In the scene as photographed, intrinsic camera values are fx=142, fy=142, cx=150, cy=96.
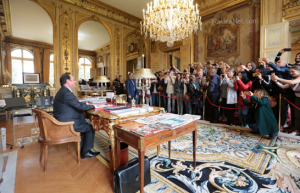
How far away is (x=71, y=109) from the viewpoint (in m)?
2.28

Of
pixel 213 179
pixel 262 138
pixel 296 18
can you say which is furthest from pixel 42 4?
pixel 296 18

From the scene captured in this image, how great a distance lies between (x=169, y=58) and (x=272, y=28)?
6.19 metres

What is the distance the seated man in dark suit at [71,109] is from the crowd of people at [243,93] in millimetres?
2244

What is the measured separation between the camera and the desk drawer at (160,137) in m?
1.34

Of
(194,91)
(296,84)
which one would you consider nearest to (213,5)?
(194,91)

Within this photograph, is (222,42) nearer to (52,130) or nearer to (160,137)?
(160,137)

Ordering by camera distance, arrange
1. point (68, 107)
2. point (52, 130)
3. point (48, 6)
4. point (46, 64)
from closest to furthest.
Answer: point (52, 130)
point (68, 107)
point (48, 6)
point (46, 64)

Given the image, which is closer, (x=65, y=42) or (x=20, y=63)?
(x=65, y=42)

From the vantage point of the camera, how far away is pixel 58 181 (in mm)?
1835

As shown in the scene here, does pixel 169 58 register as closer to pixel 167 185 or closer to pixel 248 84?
pixel 248 84

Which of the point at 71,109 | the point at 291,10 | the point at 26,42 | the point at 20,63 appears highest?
the point at 26,42

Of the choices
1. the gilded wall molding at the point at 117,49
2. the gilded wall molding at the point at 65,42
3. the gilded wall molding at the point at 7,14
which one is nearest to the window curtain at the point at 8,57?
the gilded wall molding at the point at 7,14

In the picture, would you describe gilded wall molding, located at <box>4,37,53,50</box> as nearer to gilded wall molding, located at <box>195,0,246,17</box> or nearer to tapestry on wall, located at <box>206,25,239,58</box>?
gilded wall molding, located at <box>195,0,246,17</box>

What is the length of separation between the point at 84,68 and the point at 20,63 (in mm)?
4524
